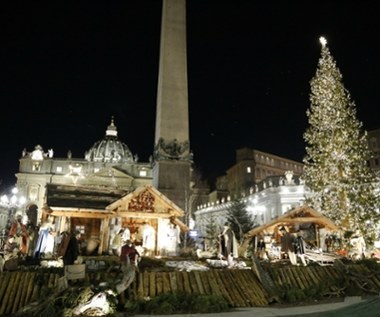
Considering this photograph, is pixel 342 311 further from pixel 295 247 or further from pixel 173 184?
pixel 173 184

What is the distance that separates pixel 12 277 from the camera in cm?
904

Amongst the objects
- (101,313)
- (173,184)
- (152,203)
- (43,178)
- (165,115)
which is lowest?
(101,313)

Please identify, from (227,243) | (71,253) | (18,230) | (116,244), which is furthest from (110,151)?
(71,253)

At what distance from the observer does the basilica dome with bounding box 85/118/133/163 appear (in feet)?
303

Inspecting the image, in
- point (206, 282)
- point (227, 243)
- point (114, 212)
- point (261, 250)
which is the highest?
point (114, 212)

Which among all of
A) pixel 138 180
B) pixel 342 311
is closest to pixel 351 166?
pixel 342 311

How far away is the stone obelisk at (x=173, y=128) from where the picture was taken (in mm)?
20250

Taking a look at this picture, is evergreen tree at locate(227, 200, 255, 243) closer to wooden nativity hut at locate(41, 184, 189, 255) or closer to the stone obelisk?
the stone obelisk

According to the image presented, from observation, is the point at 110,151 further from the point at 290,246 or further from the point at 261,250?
the point at 290,246

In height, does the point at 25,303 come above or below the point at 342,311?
below

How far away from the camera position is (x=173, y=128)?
20.7 m

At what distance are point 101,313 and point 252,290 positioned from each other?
4477 millimetres

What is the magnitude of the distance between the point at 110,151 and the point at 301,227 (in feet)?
260

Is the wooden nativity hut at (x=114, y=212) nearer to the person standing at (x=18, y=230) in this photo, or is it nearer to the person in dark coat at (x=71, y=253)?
the person standing at (x=18, y=230)
